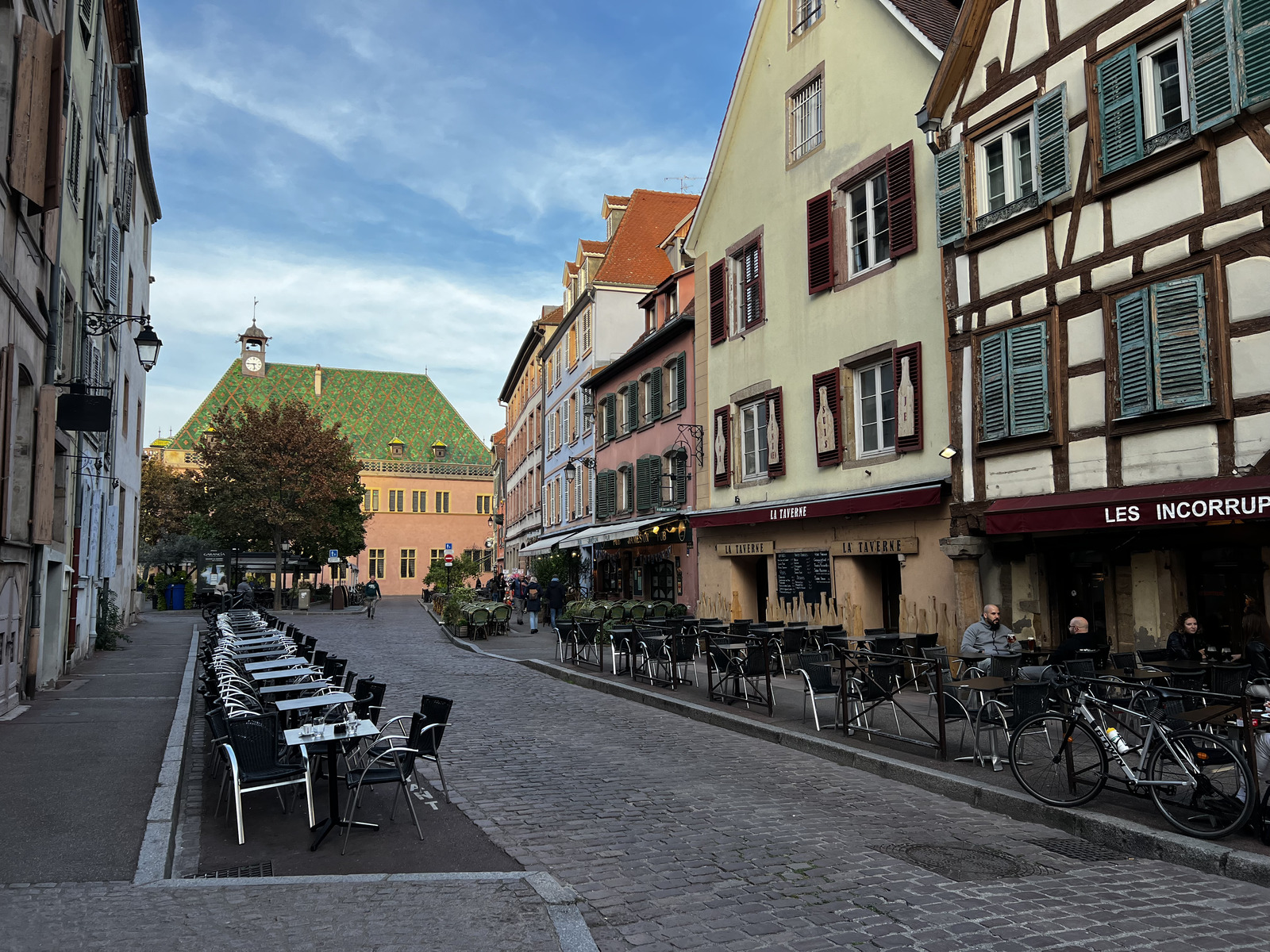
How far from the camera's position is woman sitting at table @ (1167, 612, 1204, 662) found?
400 inches

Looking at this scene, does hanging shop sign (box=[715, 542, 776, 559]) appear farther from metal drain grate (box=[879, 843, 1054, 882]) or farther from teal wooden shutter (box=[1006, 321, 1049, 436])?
metal drain grate (box=[879, 843, 1054, 882])

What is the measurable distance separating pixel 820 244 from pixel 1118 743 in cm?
1187

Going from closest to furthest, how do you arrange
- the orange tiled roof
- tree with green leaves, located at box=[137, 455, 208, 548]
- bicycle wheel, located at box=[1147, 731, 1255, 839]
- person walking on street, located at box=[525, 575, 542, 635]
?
bicycle wheel, located at box=[1147, 731, 1255, 839], person walking on street, located at box=[525, 575, 542, 635], the orange tiled roof, tree with green leaves, located at box=[137, 455, 208, 548]

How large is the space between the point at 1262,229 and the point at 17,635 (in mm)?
14141

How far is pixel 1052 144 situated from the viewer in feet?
39.4

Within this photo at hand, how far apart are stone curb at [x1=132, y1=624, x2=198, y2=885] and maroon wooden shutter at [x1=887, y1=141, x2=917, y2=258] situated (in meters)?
11.6

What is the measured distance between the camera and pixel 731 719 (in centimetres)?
1172

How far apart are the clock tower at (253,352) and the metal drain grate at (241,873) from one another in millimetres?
80752

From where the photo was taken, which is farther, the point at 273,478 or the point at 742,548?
the point at 273,478

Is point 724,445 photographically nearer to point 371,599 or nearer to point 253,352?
point 371,599

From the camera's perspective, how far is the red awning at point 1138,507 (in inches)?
378

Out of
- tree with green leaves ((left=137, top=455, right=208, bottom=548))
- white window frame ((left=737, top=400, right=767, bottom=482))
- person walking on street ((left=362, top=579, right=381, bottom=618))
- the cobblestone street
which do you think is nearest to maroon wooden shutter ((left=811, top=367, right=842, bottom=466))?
white window frame ((left=737, top=400, right=767, bottom=482))

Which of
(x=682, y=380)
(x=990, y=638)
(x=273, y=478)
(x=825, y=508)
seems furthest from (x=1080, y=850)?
(x=273, y=478)

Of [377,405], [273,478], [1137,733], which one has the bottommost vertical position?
[1137,733]
